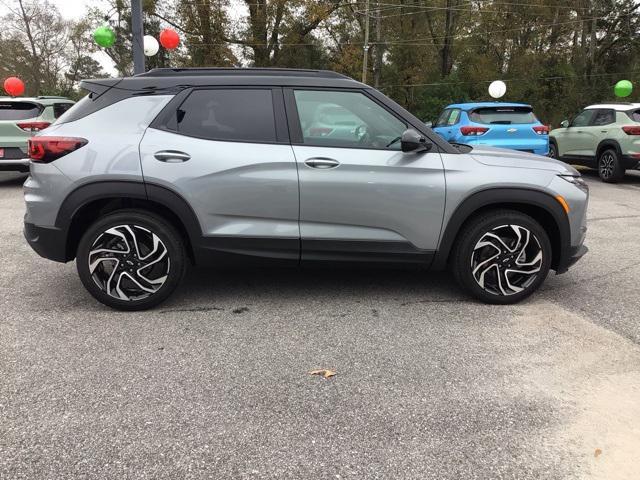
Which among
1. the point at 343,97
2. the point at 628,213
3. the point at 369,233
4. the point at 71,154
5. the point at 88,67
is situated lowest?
the point at 628,213

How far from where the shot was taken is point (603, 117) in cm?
1131

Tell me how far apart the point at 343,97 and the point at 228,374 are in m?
2.13

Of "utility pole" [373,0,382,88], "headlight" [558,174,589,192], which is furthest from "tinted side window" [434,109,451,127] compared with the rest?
"utility pole" [373,0,382,88]

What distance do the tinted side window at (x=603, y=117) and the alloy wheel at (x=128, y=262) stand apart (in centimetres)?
1058

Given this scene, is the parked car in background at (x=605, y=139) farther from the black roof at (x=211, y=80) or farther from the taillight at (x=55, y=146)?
the taillight at (x=55, y=146)

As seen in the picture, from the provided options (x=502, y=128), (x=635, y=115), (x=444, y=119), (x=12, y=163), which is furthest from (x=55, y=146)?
(x=635, y=115)

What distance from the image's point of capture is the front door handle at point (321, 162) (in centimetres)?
366

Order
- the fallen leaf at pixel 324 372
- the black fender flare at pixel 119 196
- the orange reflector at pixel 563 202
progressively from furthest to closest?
the orange reflector at pixel 563 202 < the black fender flare at pixel 119 196 < the fallen leaf at pixel 324 372

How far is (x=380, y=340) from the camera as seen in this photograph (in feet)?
11.2

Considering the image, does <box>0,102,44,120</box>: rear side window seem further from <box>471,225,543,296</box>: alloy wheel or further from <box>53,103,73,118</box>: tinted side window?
<box>471,225,543,296</box>: alloy wheel

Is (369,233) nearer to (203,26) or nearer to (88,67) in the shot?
(203,26)

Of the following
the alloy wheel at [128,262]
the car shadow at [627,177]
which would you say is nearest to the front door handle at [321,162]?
the alloy wheel at [128,262]

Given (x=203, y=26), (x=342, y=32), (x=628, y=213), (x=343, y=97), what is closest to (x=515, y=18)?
(x=342, y=32)

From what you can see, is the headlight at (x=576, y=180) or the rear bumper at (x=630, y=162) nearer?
the headlight at (x=576, y=180)
